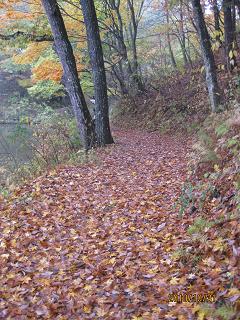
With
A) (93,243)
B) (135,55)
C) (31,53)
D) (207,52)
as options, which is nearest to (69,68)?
(207,52)

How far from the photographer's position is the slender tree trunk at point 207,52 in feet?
36.6

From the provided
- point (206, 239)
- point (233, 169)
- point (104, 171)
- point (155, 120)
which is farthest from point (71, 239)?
point (155, 120)

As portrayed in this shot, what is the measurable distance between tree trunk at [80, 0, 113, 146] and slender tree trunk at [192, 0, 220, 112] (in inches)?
133

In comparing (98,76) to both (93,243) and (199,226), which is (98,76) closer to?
(93,243)

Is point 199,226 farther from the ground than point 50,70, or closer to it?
closer to it

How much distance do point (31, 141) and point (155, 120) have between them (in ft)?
24.1

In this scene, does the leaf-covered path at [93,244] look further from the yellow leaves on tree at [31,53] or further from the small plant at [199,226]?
the yellow leaves on tree at [31,53]

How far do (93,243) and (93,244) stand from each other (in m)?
0.05
